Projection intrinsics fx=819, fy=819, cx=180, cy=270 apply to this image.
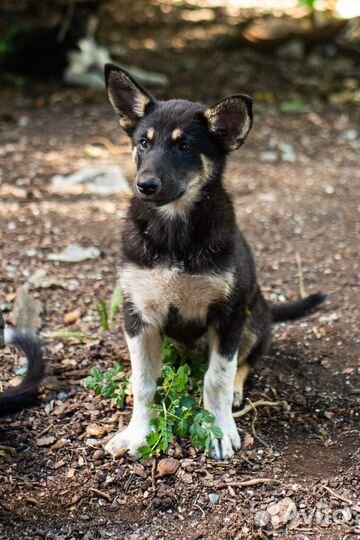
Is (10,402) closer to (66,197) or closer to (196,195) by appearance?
(196,195)

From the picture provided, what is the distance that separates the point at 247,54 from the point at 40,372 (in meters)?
6.97

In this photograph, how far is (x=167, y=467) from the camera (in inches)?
146

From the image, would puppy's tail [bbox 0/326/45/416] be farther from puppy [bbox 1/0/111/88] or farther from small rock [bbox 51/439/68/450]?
puppy [bbox 1/0/111/88]

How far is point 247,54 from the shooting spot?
396 inches

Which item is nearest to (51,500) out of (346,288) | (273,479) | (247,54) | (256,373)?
(273,479)

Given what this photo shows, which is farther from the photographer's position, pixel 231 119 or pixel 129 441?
pixel 129 441

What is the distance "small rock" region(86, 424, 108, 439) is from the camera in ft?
13.0

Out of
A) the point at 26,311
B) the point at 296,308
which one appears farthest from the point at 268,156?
the point at 26,311

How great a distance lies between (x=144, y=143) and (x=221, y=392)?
3.98 feet

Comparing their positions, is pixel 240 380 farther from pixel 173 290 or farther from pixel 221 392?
pixel 173 290

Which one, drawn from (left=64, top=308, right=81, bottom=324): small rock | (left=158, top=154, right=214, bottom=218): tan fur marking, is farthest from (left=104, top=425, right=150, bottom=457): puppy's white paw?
(left=64, top=308, right=81, bottom=324): small rock

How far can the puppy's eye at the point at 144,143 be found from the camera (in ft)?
12.3

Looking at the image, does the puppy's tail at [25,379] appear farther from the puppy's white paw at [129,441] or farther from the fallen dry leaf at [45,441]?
the puppy's white paw at [129,441]

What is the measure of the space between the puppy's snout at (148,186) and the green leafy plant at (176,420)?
85cm
